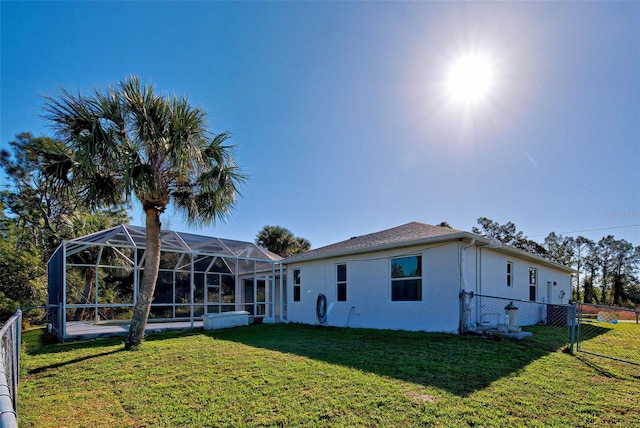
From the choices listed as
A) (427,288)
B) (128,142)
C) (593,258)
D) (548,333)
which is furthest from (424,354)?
(593,258)

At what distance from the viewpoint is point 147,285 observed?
778cm

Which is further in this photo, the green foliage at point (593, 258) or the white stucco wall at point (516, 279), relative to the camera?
the green foliage at point (593, 258)

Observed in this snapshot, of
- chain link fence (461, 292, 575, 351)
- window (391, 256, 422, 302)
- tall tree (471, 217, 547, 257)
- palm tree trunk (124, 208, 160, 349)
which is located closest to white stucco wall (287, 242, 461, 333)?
window (391, 256, 422, 302)

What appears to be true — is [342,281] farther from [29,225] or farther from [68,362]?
[29,225]

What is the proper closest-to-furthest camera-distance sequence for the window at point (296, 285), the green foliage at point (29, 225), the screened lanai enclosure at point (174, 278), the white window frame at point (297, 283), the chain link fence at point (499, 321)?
the chain link fence at point (499, 321)
the screened lanai enclosure at point (174, 278)
the green foliage at point (29, 225)
the white window frame at point (297, 283)
the window at point (296, 285)

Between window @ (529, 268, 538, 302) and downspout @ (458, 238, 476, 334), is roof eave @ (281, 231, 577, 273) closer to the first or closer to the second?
downspout @ (458, 238, 476, 334)

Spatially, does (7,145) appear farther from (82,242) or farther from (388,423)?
(388,423)

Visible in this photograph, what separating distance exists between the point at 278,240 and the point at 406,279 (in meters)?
14.3

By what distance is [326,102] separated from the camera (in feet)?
35.6

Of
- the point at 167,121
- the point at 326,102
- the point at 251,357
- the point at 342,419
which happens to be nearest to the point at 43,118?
the point at 167,121

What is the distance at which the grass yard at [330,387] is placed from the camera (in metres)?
3.42

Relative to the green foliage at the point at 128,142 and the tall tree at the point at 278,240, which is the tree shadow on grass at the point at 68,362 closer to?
the green foliage at the point at 128,142

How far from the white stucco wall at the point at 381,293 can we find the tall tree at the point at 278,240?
897cm

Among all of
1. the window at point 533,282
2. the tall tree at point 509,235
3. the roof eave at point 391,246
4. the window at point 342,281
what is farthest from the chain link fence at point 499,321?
the tall tree at point 509,235
